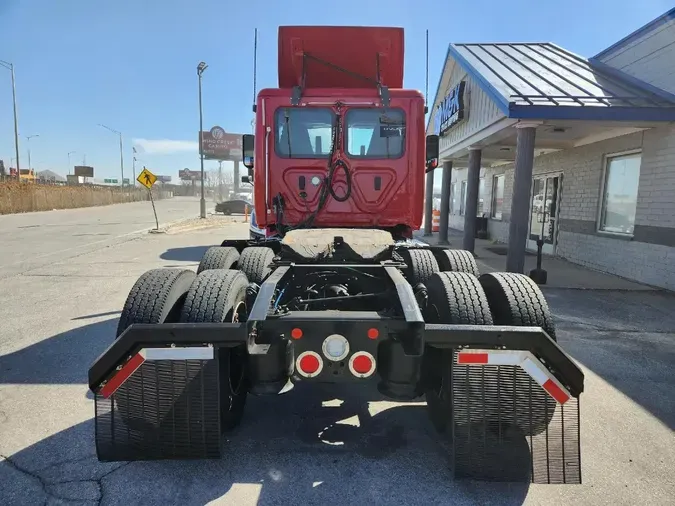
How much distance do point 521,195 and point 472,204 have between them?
3484 millimetres

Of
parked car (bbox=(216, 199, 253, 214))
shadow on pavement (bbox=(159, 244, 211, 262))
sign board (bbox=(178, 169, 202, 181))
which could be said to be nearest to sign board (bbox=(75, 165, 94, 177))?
sign board (bbox=(178, 169, 202, 181))

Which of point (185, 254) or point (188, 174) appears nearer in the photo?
point (185, 254)

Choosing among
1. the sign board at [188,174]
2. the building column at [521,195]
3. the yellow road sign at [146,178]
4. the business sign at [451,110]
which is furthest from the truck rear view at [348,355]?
the sign board at [188,174]

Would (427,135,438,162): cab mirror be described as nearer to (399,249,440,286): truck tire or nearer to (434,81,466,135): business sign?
(399,249,440,286): truck tire

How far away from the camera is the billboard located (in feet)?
237

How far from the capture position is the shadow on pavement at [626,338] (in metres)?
4.01

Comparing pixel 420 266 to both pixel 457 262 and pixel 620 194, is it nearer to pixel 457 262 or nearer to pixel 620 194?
pixel 457 262

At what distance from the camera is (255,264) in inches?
166

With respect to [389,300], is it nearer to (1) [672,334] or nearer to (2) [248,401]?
(2) [248,401]

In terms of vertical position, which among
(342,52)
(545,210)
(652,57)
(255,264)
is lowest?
(255,264)

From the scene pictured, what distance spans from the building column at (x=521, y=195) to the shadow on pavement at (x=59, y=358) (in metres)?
7.11

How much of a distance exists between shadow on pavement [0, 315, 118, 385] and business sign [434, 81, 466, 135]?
10.5 metres

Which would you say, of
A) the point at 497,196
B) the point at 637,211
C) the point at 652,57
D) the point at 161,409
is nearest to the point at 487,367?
the point at 161,409

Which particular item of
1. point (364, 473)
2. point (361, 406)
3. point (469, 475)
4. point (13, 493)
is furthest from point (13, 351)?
point (469, 475)
